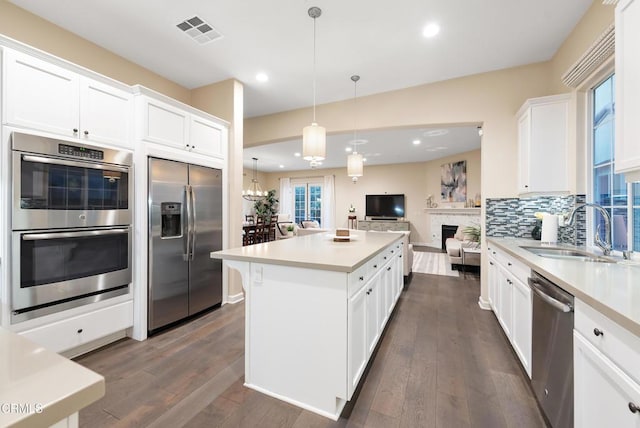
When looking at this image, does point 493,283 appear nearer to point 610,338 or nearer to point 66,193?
point 610,338

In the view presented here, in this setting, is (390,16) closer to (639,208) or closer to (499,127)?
(499,127)

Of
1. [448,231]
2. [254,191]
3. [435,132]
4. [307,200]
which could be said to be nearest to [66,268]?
[435,132]

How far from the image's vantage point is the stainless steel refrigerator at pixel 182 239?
258cm

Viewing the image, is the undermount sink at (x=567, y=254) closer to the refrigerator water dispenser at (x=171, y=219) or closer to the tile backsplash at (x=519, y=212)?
A: the tile backsplash at (x=519, y=212)

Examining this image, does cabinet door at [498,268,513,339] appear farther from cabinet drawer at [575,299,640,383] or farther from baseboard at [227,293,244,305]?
baseboard at [227,293,244,305]

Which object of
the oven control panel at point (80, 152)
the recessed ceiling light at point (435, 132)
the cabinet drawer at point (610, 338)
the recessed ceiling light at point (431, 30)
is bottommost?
the cabinet drawer at point (610, 338)

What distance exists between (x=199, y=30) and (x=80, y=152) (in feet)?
5.05

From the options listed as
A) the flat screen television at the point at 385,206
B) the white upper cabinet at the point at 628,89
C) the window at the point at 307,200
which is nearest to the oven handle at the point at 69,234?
the white upper cabinet at the point at 628,89

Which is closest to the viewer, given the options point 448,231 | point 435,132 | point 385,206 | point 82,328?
point 82,328

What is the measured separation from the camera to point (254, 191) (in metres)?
8.78

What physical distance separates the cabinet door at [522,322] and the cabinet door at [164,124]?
340 centimetres

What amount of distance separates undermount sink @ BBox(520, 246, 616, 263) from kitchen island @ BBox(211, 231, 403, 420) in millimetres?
1520

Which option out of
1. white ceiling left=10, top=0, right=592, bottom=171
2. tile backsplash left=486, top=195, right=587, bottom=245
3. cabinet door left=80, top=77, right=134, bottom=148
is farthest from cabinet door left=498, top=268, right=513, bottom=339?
cabinet door left=80, top=77, right=134, bottom=148

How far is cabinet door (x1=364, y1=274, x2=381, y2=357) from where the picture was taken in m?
1.98
